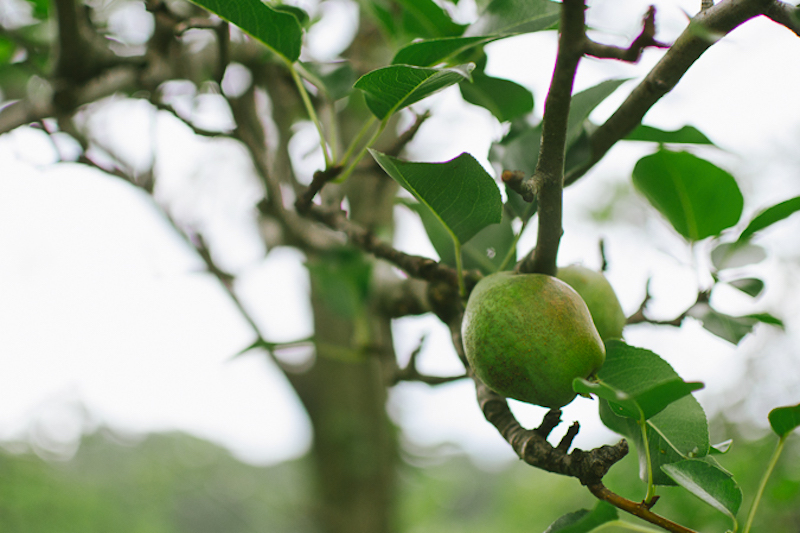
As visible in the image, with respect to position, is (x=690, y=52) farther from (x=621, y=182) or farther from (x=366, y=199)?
(x=621, y=182)

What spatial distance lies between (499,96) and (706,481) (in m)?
0.46

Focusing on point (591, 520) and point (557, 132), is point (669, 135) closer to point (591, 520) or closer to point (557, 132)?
point (557, 132)

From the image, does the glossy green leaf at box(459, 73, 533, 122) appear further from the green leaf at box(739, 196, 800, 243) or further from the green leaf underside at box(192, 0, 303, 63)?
the green leaf at box(739, 196, 800, 243)

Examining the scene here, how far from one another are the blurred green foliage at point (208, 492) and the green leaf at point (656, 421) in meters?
1.76

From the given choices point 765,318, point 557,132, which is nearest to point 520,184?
point 557,132

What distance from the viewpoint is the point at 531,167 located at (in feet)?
1.76

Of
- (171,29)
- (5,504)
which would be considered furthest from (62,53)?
(5,504)

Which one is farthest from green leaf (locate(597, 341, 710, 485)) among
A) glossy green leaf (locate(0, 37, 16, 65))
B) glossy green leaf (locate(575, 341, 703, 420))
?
glossy green leaf (locate(0, 37, 16, 65))

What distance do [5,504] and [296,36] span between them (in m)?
5.00

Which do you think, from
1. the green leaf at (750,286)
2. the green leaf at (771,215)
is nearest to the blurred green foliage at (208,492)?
the green leaf at (750,286)

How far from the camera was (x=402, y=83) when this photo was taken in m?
0.42

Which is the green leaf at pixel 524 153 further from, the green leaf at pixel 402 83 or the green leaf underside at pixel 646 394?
the green leaf underside at pixel 646 394

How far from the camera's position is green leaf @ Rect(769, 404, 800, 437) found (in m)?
0.38

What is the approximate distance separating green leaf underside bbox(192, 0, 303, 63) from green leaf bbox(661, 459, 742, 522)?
503mm
